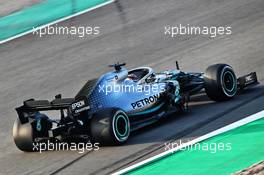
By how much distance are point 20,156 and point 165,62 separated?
667 centimetres

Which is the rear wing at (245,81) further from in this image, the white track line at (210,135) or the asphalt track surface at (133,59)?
the white track line at (210,135)

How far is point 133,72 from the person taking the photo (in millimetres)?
15555

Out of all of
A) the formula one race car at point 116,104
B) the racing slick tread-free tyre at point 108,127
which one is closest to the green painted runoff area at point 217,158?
the racing slick tread-free tyre at point 108,127

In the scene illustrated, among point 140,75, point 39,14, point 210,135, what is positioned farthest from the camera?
point 39,14

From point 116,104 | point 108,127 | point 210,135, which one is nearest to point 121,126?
point 108,127

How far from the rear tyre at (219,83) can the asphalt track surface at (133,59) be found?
7.4 inches

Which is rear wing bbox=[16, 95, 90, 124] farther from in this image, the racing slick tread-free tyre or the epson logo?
the racing slick tread-free tyre

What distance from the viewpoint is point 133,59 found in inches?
816

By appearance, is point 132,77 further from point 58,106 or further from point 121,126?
point 58,106

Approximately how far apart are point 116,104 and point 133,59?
654cm

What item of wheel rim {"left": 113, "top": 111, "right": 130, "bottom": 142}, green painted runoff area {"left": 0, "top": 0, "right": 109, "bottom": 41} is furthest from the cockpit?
green painted runoff area {"left": 0, "top": 0, "right": 109, "bottom": 41}

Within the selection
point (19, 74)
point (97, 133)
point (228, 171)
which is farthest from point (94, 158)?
point (19, 74)

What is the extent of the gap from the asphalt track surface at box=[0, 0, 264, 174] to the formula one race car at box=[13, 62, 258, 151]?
0.27 meters

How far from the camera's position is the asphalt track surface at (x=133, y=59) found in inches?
532
